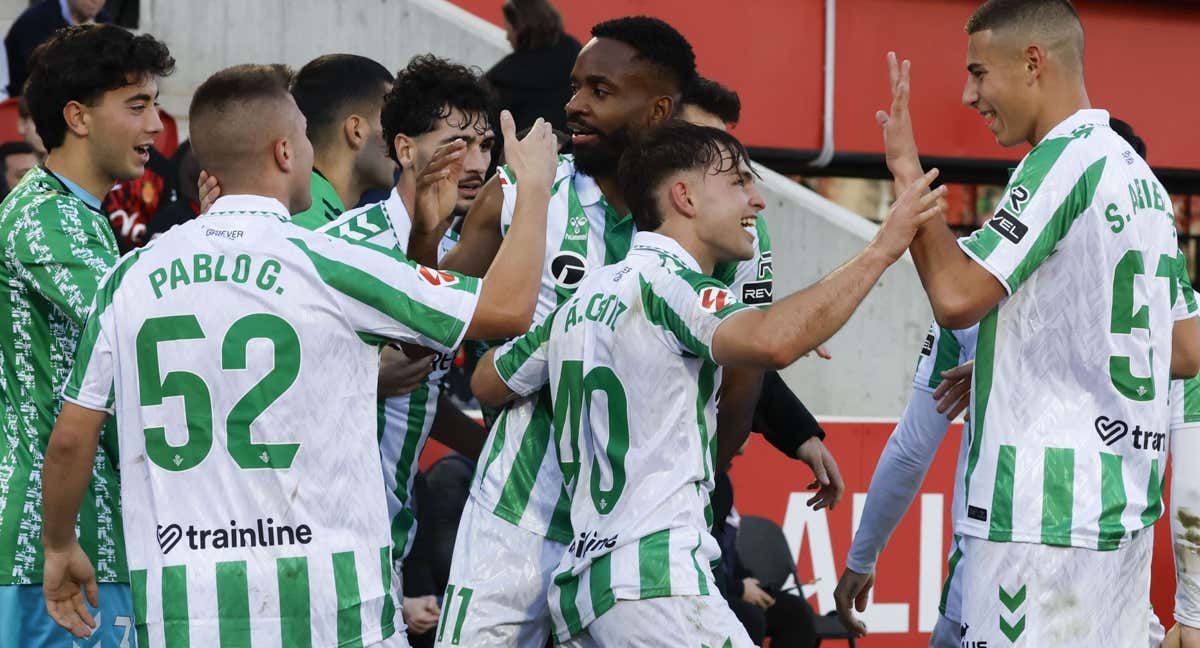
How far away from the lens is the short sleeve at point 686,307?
12.6 ft

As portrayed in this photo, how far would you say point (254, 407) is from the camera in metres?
3.66

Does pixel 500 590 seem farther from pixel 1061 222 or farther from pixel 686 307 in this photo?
pixel 1061 222

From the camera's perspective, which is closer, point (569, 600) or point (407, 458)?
point (569, 600)

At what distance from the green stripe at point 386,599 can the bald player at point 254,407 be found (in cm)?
1

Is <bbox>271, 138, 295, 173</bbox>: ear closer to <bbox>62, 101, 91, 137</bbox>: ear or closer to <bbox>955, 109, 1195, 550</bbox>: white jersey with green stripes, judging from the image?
<bbox>62, 101, 91, 137</bbox>: ear

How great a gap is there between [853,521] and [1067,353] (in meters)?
3.69

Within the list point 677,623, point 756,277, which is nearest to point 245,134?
point 677,623

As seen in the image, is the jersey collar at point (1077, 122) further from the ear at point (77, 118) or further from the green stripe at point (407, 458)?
the ear at point (77, 118)

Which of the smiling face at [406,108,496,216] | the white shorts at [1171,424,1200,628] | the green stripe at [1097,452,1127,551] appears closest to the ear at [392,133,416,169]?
the smiling face at [406,108,496,216]

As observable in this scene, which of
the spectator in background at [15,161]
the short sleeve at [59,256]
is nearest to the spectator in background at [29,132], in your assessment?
the spectator in background at [15,161]

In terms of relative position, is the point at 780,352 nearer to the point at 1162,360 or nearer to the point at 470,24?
the point at 1162,360

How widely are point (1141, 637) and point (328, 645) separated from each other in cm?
217

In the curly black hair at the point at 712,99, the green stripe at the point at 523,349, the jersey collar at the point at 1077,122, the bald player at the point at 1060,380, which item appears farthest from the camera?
the curly black hair at the point at 712,99

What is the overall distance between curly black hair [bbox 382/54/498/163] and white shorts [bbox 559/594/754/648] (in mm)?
→ 1836
